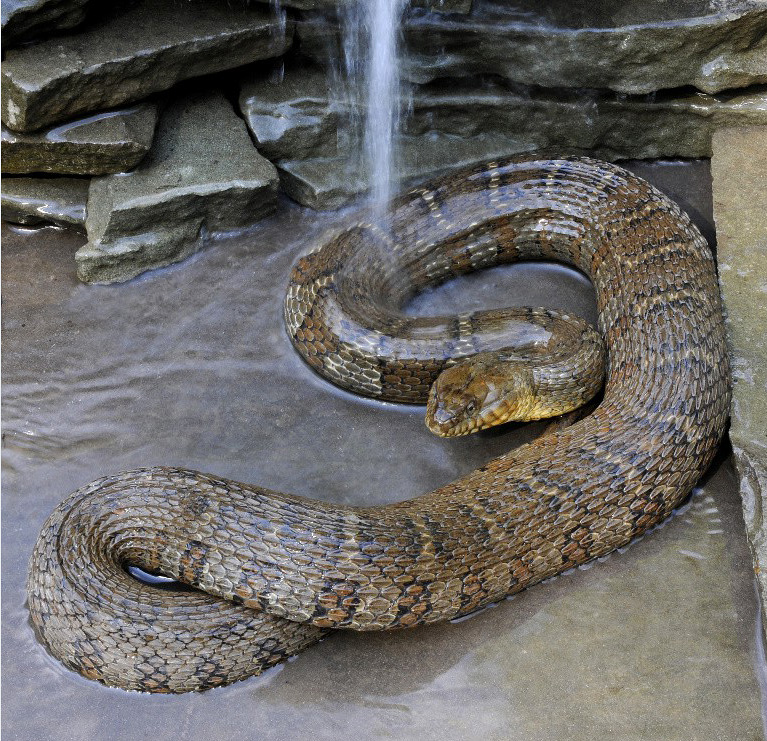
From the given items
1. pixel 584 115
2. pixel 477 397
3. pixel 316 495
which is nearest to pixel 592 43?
pixel 584 115

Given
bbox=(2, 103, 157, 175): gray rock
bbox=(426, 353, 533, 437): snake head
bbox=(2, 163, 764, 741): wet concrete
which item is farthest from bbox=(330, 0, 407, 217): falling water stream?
bbox=(426, 353, 533, 437): snake head

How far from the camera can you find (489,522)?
182 inches

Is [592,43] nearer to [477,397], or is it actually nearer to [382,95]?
[382,95]

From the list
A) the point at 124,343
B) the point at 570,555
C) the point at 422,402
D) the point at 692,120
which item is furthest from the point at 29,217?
the point at 692,120

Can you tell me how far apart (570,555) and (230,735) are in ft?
6.22

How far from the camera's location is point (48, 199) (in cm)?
646

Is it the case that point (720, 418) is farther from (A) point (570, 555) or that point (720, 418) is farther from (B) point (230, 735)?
(B) point (230, 735)

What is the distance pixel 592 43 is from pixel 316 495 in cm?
360

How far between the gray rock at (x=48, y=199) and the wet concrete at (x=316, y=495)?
17cm

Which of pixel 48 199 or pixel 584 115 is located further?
pixel 584 115

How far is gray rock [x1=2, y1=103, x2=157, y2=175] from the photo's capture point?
614cm

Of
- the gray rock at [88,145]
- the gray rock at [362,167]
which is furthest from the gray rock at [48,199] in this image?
the gray rock at [362,167]

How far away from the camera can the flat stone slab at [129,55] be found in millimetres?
5875

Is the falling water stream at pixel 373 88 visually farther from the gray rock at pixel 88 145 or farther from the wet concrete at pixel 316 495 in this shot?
the gray rock at pixel 88 145
